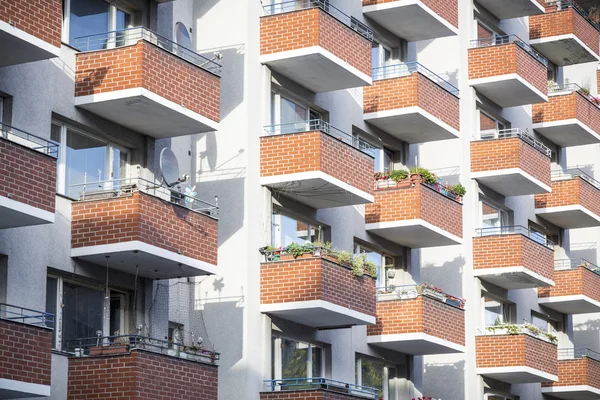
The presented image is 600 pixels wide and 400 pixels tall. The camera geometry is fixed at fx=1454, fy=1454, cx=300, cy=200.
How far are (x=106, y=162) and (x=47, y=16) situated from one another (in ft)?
15.6

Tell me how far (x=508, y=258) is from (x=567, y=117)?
8.89 m

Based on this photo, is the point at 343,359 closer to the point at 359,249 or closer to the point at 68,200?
the point at 359,249

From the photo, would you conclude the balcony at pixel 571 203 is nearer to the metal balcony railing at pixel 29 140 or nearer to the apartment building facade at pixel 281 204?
the apartment building facade at pixel 281 204

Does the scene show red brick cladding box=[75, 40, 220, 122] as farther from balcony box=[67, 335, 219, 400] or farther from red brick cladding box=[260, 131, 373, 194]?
balcony box=[67, 335, 219, 400]

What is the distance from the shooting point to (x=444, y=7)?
43094 millimetres

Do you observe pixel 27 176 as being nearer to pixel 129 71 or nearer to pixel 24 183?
pixel 24 183

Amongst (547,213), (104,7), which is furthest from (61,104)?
(547,213)

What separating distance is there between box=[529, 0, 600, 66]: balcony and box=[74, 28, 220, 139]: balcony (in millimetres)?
23187

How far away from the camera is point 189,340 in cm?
3341

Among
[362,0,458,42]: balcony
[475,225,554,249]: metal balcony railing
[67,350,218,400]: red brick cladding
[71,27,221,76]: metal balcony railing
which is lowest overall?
[67,350,218,400]: red brick cladding

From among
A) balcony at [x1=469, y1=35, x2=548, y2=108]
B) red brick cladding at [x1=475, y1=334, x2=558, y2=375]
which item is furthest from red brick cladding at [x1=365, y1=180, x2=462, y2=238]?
balcony at [x1=469, y1=35, x2=548, y2=108]

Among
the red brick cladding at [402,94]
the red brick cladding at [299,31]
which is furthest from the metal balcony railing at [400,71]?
the red brick cladding at [299,31]

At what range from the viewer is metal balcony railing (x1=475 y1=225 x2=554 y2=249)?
4609 cm

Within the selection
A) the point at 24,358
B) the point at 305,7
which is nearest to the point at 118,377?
the point at 24,358
